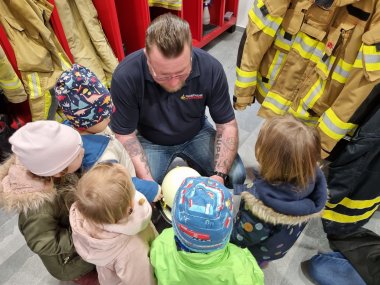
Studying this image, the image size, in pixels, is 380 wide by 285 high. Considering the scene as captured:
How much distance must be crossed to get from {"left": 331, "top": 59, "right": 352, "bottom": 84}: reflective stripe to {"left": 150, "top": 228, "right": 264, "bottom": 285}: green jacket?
36.4 inches

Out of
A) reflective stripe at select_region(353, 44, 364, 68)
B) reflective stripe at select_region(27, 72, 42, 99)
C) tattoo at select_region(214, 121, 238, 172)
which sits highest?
reflective stripe at select_region(353, 44, 364, 68)

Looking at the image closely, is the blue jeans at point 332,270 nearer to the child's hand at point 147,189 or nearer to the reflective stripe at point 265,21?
the child's hand at point 147,189

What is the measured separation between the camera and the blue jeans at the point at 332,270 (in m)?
1.73

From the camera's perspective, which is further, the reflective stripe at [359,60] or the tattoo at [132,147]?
the tattoo at [132,147]

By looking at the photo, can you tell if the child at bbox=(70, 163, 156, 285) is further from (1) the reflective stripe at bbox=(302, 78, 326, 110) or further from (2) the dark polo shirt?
(1) the reflective stripe at bbox=(302, 78, 326, 110)

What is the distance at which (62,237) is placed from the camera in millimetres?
1241

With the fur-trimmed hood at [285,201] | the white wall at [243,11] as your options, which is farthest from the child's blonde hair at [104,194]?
the white wall at [243,11]

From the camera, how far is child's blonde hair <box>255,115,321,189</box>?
114 centimetres

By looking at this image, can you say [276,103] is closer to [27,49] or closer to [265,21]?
[265,21]

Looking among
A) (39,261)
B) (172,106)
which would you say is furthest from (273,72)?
(39,261)

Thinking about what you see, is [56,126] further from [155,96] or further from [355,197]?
[355,197]

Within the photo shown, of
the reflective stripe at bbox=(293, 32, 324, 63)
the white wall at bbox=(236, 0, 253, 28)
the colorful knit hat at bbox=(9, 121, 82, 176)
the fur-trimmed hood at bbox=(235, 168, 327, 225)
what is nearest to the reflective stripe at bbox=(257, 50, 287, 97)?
the reflective stripe at bbox=(293, 32, 324, 63)

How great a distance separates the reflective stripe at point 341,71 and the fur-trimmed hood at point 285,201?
523 millimetres

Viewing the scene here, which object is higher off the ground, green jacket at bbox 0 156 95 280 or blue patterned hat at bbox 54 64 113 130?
blue patterned hat at bbox 54 64 113 130
